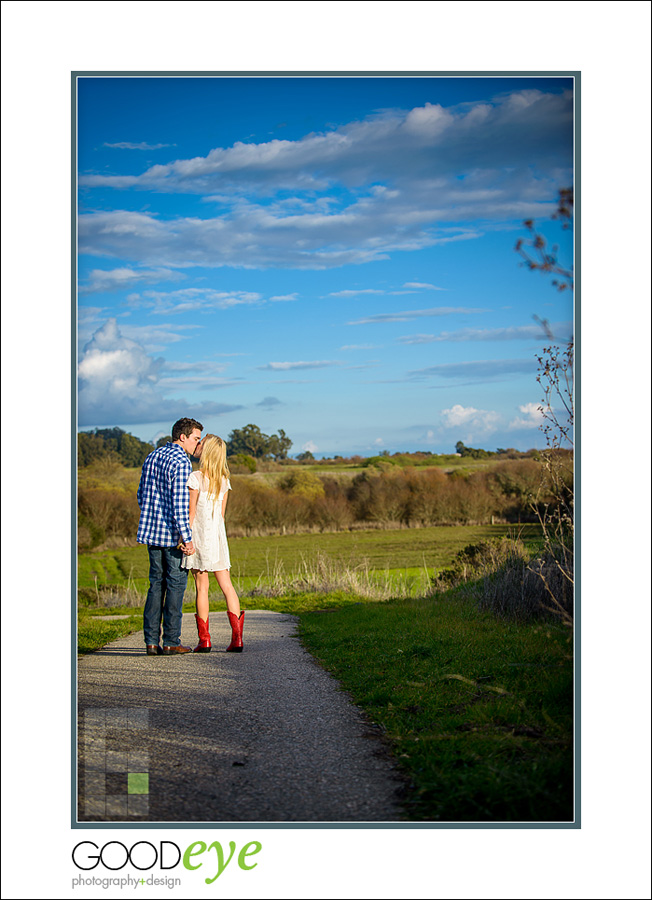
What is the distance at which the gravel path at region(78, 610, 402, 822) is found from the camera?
3008 mm

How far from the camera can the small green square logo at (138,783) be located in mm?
3137

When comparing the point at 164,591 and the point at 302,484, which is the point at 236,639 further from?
the point at 302,484

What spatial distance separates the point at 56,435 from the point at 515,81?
326cm

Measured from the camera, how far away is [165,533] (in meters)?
5.90

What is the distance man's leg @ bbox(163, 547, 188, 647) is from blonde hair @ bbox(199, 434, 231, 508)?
616mm

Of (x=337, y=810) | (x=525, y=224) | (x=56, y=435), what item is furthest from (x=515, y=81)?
(x=337, y=810)

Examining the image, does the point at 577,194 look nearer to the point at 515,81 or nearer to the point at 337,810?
the point at 515,81

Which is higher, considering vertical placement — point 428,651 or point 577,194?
point 577,194

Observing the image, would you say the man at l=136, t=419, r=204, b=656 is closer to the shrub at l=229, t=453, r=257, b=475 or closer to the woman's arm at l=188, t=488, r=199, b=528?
the woman's arm at l=188, t=488, r=199, b=528

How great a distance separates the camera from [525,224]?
4.29 metres

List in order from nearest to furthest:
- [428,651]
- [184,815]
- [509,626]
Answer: [184,815], [428,651], [509,626]

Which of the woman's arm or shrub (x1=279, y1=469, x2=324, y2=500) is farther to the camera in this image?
shrub (x1=279, y1=469, x2=324, y2=500)

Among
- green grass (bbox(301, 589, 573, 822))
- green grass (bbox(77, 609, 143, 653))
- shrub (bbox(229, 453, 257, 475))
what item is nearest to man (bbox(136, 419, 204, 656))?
green grass (bbox(77, 609, 143, 653))

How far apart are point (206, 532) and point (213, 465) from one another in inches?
23.6
